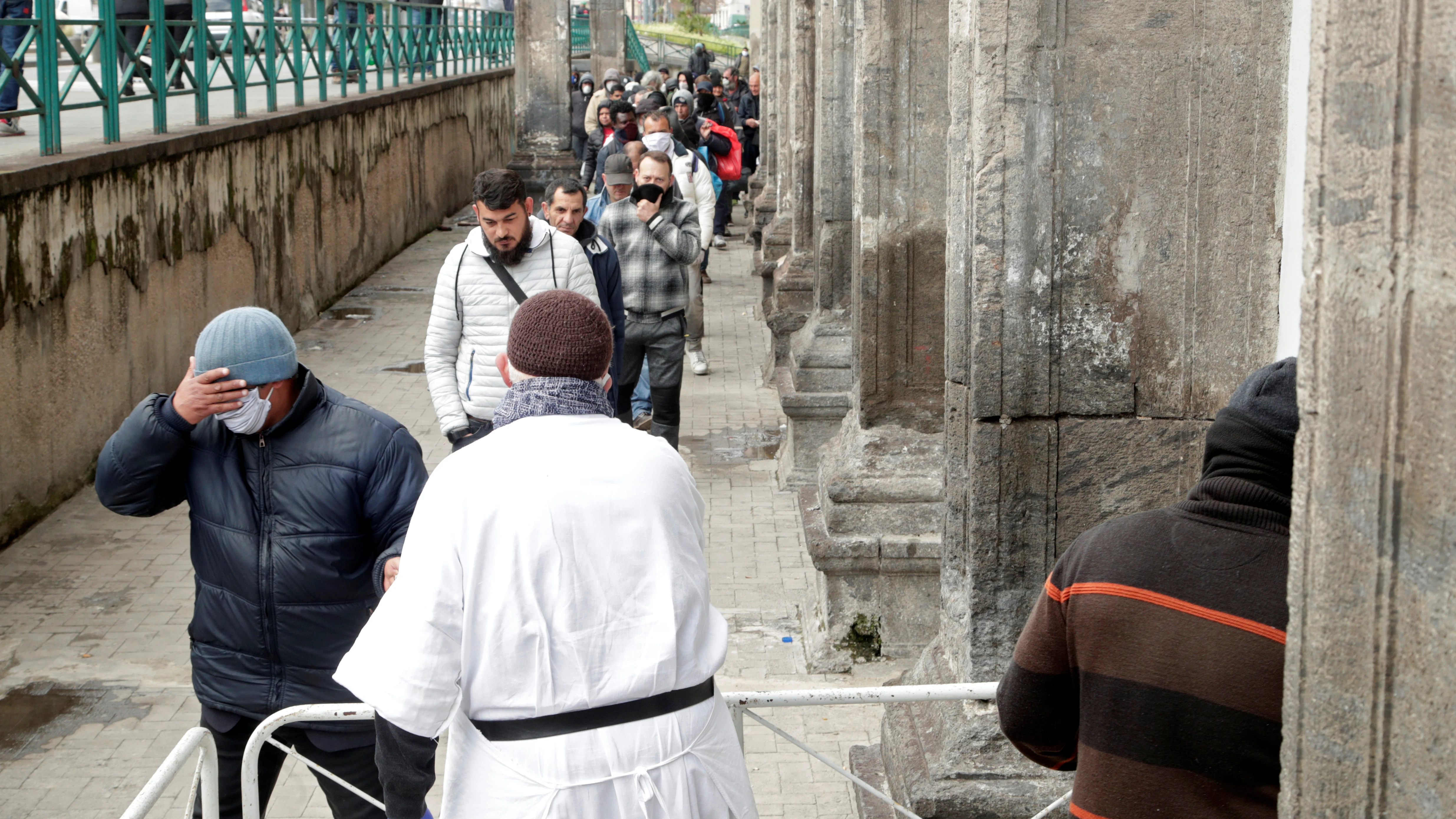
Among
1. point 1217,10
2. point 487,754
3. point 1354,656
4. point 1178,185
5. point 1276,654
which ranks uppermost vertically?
point 1217,10

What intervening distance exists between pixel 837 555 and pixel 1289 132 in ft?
9.03

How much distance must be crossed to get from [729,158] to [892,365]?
35.2 ft

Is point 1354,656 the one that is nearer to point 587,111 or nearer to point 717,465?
point 717,465

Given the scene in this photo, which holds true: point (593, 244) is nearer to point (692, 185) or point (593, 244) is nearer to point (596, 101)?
point (692, 185)

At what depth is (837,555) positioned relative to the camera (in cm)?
568

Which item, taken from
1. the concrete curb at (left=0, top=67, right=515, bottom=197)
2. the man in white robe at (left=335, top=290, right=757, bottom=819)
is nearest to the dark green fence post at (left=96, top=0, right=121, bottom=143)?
the concrete curb at (left=0, top=67, right=515, bottom=197)

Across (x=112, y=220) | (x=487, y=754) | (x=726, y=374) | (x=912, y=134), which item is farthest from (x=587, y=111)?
(x=487, y=754)

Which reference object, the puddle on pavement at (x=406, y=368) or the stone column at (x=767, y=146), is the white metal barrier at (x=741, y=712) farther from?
the stone column at (x=767, y=146)

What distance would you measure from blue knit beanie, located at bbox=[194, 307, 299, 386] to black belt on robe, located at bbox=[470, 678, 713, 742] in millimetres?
1174

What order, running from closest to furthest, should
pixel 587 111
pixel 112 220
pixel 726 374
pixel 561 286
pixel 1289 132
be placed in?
pixel 1289 132 < pixel 561 286 < pixel 112 220 < pixel 726 374 < pixel 587 111

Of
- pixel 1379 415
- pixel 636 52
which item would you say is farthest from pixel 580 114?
pixel 636 52

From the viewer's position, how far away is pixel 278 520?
11.1ft

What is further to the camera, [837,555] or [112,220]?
[112,220]

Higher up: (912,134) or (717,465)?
(912,134)
